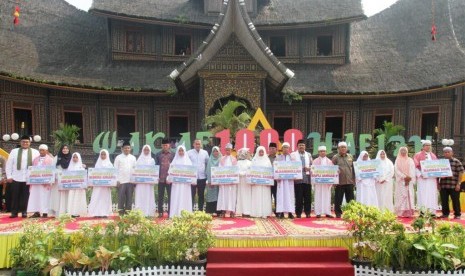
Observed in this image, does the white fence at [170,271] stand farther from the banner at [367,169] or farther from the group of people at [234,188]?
the banner at [367,169]

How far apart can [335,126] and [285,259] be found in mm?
12505

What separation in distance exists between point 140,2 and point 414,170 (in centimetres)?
1364

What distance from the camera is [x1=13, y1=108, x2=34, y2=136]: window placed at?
16.3 m

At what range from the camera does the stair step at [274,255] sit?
6.50 m

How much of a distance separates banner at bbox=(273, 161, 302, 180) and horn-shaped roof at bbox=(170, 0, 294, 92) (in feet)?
20.0

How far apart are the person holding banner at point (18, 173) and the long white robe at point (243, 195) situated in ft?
14.8

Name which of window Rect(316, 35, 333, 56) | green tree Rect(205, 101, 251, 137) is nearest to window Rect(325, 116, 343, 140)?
window Rect(316, 35, 333, 56)

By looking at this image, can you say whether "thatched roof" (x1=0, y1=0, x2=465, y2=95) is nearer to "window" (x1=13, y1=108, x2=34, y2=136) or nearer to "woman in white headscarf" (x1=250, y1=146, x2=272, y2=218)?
"window" (x1=13, y1=108, x2=34, y2=136)

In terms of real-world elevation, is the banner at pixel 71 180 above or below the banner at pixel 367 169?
below

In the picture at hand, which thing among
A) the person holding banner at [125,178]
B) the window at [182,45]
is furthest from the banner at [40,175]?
the window at [182,45]

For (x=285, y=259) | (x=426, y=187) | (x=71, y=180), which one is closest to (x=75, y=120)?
(x=71, y=180)

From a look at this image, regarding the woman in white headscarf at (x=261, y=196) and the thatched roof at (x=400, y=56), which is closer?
the woman in white headscarf at (x=261, y=196)

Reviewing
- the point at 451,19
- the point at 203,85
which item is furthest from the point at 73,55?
the point at 451,19

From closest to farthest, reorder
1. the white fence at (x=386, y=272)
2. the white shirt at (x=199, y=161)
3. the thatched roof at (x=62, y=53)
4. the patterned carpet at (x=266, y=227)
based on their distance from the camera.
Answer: the white fence at (x=386, y=272), the patterned carpet at (x=266, y=227), the white shirt at (x=199, y=161), the thatched roof at (x=62, y=53)
